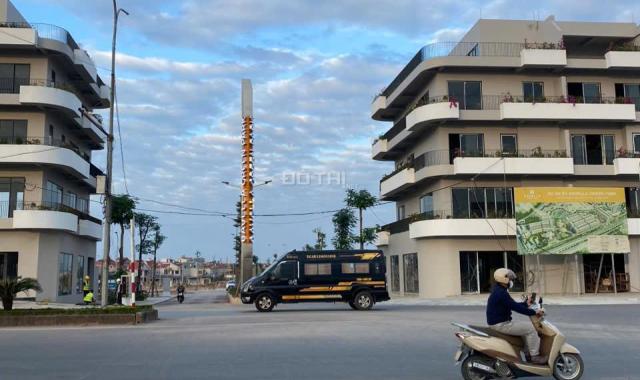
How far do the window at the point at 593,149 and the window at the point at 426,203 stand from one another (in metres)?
9.75

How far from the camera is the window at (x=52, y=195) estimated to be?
123 ft

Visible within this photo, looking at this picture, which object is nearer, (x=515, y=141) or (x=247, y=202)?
(x=515, y=141)

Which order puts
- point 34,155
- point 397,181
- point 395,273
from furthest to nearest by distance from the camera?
point 395,273
point 397,181
point 34,155

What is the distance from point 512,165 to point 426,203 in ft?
23.7

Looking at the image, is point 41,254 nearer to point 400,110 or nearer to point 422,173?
point 422,173

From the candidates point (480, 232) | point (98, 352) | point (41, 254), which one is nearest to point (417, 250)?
point (480, 232)

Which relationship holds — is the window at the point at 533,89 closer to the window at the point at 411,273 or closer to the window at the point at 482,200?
the window at the point at 482,200

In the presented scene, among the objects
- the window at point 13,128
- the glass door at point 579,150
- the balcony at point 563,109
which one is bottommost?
the glass door at point 579,150

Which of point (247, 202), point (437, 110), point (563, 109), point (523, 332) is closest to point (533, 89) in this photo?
point (563, 109)

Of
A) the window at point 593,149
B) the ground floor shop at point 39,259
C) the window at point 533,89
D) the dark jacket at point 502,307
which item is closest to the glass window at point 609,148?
the window at point 593,149

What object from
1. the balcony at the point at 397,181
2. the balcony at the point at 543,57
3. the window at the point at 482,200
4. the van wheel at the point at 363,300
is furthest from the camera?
the balcony at the point at 397,181

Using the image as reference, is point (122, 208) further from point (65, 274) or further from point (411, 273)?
point (411, 273)

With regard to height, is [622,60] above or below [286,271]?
above

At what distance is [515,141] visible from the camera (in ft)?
134
